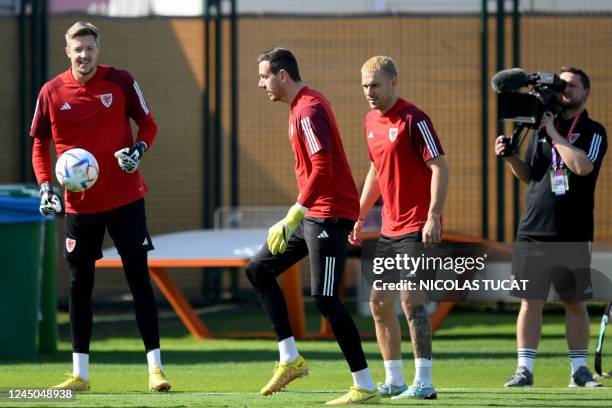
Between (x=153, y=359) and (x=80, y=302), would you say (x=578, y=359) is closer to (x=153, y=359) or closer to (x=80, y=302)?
(x=153, y=359)

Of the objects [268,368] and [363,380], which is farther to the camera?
[268,368]

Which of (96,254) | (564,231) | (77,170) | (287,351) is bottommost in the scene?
(287,351)

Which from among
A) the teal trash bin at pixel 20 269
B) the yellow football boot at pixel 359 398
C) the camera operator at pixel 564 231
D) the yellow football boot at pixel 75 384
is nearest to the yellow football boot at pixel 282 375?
the yellow football boot at pixel 359 398

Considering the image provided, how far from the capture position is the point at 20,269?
10.5 metres

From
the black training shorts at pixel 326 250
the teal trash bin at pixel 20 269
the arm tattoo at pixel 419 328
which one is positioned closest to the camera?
the black training shorts at pixel 326 250

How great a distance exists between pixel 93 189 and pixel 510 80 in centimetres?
261

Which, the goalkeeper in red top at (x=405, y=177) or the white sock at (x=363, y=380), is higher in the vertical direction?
the goalkeeper in red top at (x=405, y=177)

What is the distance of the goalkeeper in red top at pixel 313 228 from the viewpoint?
275 inches

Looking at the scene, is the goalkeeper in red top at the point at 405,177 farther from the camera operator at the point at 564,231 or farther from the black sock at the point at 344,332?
the camera operator at the point at 564,231

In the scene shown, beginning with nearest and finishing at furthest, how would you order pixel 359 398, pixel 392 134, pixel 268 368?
pixel 359 398 < pixel 392 134 < pixel 268 368

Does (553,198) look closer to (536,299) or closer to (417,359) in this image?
(536,299)

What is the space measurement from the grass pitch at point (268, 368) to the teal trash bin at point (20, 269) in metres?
0.28

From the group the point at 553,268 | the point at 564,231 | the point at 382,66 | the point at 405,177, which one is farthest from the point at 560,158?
the point at 382,66

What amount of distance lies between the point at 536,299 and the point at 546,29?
23.0 feet
